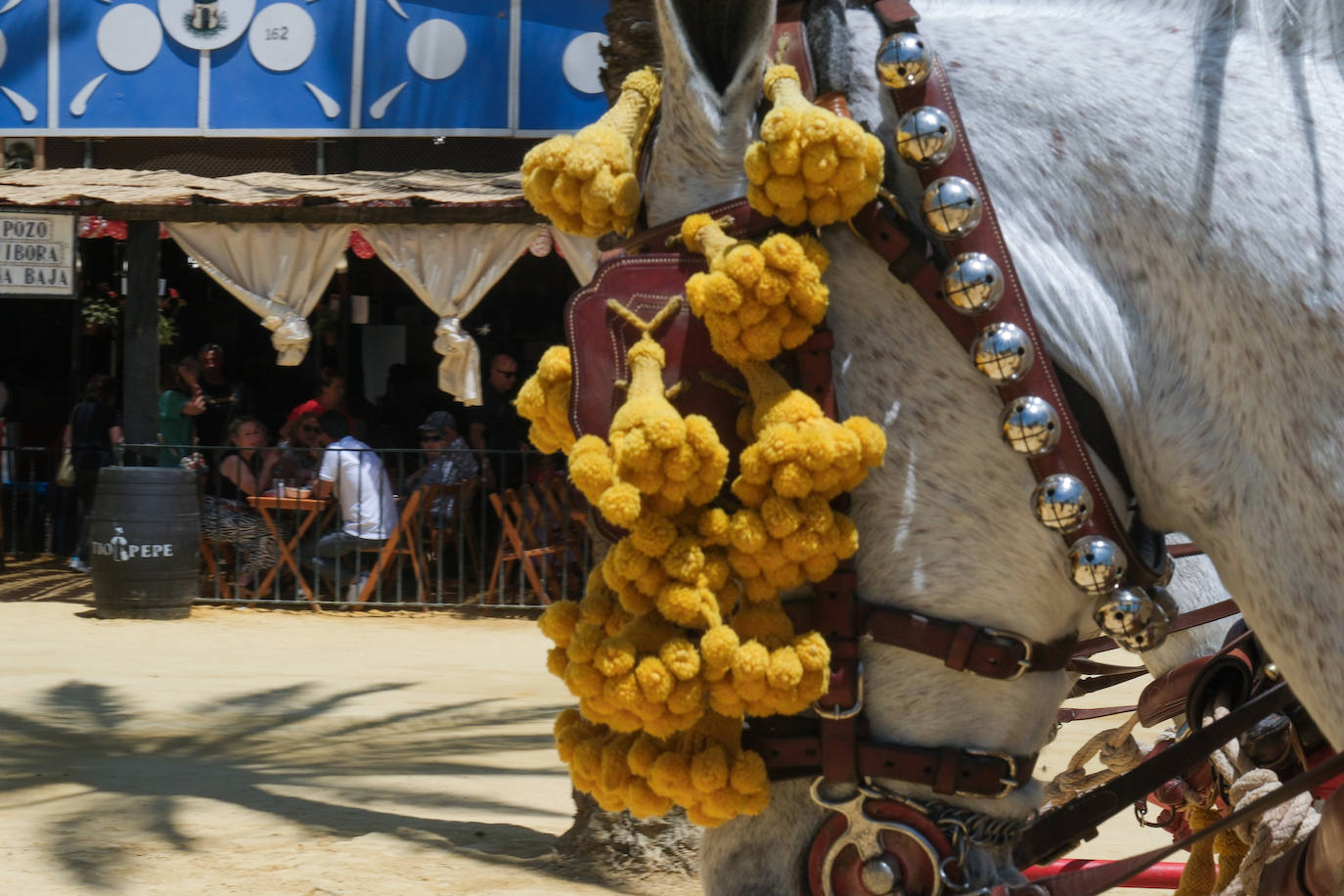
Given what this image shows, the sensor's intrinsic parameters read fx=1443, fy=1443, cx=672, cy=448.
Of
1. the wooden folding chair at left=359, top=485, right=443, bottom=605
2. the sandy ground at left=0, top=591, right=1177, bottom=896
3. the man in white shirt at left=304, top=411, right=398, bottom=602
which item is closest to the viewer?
the sandy ground at left=0, top=591, right=1177, bottom=896

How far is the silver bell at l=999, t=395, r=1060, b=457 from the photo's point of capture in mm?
Answer: 1448

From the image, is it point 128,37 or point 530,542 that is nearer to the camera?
point 530,542

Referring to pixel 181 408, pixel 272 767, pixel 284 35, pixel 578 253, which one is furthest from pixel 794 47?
pixel 181 408

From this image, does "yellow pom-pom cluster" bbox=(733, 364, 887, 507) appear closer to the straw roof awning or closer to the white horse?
the white horse

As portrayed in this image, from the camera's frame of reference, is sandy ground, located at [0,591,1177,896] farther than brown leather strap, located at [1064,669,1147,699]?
Yes

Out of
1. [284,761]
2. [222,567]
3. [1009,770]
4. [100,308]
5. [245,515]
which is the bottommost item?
[284,761]

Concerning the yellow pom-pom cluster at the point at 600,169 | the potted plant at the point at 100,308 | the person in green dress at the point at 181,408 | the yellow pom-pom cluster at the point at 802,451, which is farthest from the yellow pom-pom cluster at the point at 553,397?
the potted plant at the point at 100,308

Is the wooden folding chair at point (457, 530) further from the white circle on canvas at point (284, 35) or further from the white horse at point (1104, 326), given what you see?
the white horse at point (1104, 326)

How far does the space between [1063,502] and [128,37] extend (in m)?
12.5

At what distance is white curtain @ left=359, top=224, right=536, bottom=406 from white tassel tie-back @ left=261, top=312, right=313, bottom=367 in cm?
89

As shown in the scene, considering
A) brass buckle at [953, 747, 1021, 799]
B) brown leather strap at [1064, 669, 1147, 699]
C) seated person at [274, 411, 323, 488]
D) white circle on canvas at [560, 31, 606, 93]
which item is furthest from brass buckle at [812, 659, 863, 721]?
white circle on canvas at [560, 31, 606, 93]

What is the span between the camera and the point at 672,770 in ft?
5.01

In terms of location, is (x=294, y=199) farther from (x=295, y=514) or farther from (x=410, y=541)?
(x=410, y=541)

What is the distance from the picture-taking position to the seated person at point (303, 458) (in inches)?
438
